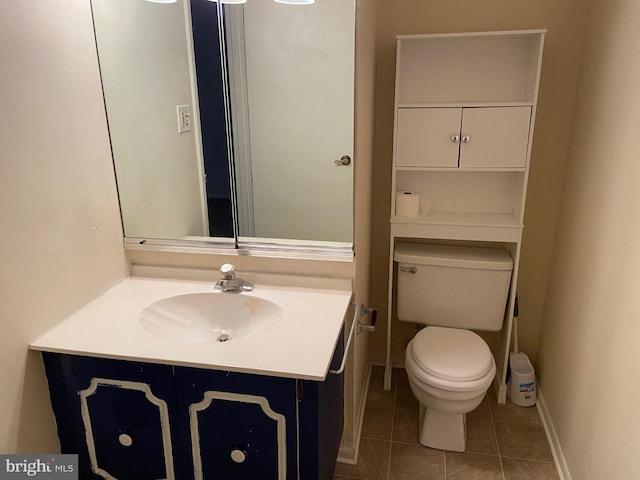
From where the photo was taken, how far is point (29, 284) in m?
1.39

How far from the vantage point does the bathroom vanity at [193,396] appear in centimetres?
134

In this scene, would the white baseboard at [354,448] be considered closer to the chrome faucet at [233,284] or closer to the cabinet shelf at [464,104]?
the chrome faucet at [233,284]

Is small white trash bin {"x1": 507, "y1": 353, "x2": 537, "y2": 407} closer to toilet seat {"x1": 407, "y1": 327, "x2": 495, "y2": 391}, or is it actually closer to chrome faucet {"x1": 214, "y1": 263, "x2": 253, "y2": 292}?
toilet seat {"x1": 407, "y1": 327, "x2": 495, "y2": 391}

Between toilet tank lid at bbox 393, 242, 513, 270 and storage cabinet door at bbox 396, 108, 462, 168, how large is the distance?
424mm

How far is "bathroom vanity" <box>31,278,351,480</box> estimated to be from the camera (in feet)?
4.40

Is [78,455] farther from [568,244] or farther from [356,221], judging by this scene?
[568,244]

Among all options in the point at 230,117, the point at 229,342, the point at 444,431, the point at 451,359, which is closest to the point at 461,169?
the point at 451,359

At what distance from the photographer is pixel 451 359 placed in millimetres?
1981

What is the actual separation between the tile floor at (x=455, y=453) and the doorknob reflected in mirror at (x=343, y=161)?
3.85 ft

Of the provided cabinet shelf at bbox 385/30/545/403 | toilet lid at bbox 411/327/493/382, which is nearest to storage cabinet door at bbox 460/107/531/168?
cabinet shelf at bbox 385/30/545/403

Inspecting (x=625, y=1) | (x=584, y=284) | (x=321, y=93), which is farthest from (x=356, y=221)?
(x=625, y=1)

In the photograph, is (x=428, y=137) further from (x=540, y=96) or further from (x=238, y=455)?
(x=238, y=455)

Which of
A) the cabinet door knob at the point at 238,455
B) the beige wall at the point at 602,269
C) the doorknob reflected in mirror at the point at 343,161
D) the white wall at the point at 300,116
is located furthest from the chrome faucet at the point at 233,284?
the beige wall at the point at 602,269

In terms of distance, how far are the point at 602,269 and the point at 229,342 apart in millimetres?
1286
